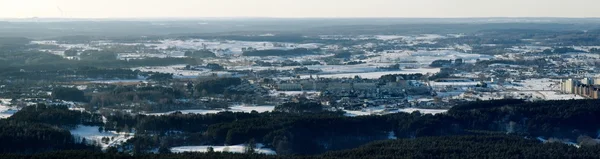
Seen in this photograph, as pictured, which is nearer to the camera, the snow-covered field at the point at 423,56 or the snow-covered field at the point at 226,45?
the snow-covered field at the point at 423,56

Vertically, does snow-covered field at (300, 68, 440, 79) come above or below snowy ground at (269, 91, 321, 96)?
below

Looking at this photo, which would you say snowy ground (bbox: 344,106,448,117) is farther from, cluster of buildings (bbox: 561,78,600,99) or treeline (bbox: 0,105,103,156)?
treeline (bbox: 0,105,103,156)

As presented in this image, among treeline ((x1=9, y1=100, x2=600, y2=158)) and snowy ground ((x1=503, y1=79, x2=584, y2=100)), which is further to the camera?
snowy ground ((x1=503, y1=79, x2=584, y2=100))

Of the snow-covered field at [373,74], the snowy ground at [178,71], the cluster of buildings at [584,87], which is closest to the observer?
the cluster of buildings at [584,87]

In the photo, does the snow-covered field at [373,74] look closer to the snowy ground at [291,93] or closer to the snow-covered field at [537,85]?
the snow-covered field at [537,85]

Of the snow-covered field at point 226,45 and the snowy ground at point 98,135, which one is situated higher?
the snowy ground at point 98,135

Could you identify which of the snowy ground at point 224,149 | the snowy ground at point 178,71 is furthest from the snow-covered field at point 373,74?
the snowy ground at point 224,149

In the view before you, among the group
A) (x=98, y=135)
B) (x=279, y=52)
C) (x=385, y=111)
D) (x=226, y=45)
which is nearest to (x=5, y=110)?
(x=98, y=135)

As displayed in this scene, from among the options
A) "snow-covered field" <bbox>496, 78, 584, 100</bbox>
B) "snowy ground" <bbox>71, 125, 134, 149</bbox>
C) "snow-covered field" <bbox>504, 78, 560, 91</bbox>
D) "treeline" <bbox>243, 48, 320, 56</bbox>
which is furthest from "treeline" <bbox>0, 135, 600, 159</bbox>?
"treeline" <bbox>243, 48, 320, 56</bbox>
